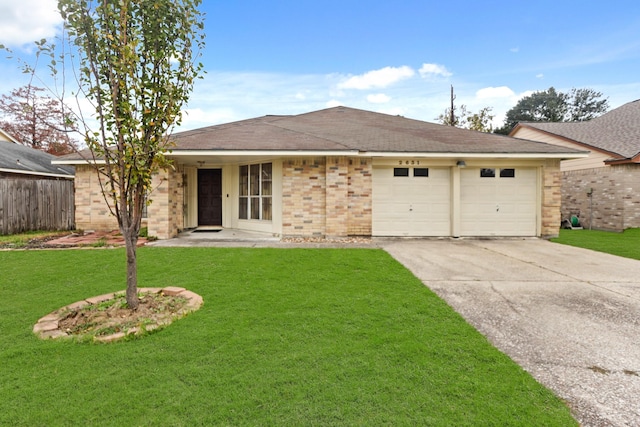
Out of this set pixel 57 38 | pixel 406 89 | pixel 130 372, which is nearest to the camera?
pixel 130 372

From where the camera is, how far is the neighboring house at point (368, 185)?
9.02m

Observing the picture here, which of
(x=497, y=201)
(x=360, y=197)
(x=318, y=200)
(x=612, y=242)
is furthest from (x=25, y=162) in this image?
(x=612, y=242)

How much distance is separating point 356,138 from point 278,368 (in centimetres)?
895

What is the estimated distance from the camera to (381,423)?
188 cm

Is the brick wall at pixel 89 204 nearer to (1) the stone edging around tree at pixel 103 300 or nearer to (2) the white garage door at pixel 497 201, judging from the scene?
(1) the stone edging around tree at pixel 103 300

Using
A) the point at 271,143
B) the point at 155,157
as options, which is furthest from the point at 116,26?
the point at 271,143

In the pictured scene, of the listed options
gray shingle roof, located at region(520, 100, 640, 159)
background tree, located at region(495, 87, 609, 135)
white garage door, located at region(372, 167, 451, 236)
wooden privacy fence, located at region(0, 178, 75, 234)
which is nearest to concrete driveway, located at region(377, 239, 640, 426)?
white garage door, located at region(372, 167, 451, 236)

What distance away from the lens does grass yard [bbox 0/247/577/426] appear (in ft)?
6.43

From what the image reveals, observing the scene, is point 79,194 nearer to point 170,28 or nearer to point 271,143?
point 271,143

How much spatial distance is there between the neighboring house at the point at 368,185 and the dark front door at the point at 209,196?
0.61 metres

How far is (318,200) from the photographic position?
368 inches

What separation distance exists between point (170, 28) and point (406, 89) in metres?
23.2

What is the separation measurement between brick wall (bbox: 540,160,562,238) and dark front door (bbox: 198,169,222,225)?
35.2 ft

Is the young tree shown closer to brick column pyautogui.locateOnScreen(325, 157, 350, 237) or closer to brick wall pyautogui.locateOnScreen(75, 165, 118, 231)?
brick column pyautogui.locateOnScreen(325, 157, 350, 237)
